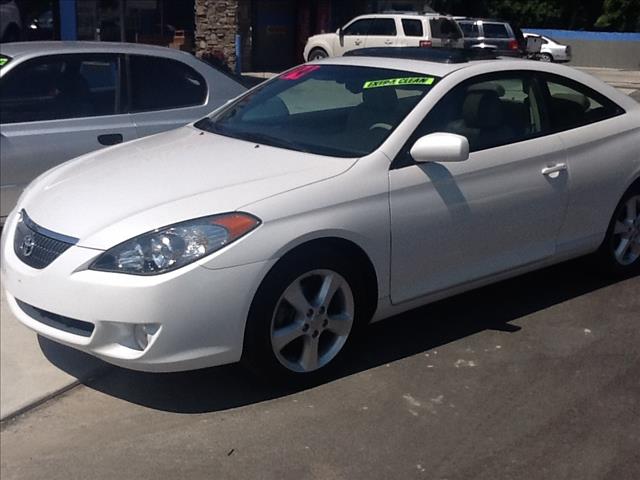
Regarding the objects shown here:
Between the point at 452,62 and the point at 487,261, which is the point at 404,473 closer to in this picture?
the point at 487,261

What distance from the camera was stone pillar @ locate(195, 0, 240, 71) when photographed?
2447cm

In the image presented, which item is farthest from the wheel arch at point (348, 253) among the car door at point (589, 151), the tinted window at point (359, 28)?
the tinted window at point (359, 28)

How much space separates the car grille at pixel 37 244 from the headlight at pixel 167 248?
0.26 meters

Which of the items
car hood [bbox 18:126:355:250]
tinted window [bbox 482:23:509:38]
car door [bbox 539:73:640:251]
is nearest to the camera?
car hood [bbox 18:126:355:250]

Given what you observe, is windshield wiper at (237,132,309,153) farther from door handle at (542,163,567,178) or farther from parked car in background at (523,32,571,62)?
parked car in background at (523,32,571,62)

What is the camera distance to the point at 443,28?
81.7 feet

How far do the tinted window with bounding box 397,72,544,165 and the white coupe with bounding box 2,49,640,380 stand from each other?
0.04 ft

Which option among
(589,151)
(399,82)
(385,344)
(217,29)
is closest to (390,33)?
(217,29)

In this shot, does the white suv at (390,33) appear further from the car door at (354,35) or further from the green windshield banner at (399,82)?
the green windshield banner at (399,82)

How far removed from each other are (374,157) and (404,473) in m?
1.60

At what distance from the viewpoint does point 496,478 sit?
3543 mm

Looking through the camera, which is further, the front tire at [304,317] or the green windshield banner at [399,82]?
the green windshield banner at [399,82]

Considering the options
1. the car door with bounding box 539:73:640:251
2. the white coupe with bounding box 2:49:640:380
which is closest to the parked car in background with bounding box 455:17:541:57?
the car door with bounding box 539:73:640:251

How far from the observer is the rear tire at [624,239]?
5734 mm
